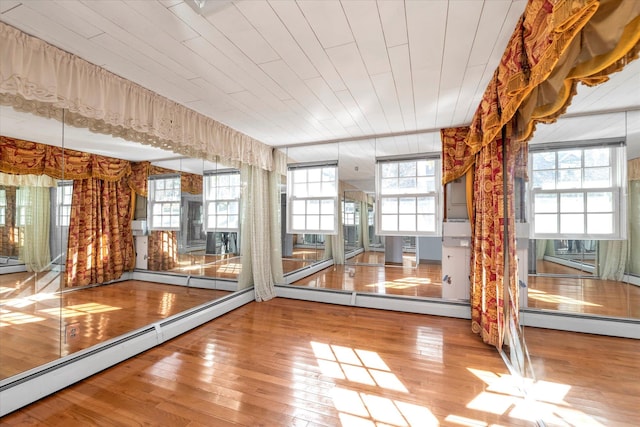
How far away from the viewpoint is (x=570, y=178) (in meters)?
1.70

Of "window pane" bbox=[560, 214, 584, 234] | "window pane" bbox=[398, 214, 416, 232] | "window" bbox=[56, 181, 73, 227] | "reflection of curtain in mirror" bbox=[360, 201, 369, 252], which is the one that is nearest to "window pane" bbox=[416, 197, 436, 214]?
"window pane" bbox=[398, 214, 416, 232]

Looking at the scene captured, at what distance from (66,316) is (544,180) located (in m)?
Result: 3.98

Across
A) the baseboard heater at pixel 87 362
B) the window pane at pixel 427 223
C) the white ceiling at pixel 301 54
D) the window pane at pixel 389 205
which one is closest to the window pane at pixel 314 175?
the window pane at pixel 389 205

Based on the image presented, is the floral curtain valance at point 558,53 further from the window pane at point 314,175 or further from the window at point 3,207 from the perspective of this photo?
the window at point 3,207

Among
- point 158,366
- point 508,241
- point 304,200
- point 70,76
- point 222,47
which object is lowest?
point 158,366

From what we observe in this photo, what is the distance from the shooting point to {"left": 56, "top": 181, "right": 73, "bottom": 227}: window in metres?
2.27

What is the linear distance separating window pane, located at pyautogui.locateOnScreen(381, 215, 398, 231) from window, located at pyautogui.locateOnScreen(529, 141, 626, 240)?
2150 millimetres

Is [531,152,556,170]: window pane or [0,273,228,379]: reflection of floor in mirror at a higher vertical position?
[531,152,556,170]: window pane

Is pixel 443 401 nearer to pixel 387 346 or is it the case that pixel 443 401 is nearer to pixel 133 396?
pixel 387 346

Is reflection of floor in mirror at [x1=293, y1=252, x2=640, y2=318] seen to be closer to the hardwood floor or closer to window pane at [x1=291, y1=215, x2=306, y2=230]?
the hardwood floor

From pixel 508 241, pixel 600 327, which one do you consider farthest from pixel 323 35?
pixel 600 327

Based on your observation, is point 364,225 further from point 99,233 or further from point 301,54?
point 99,233

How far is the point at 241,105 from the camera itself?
275cm

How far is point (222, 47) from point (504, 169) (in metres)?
2.63
